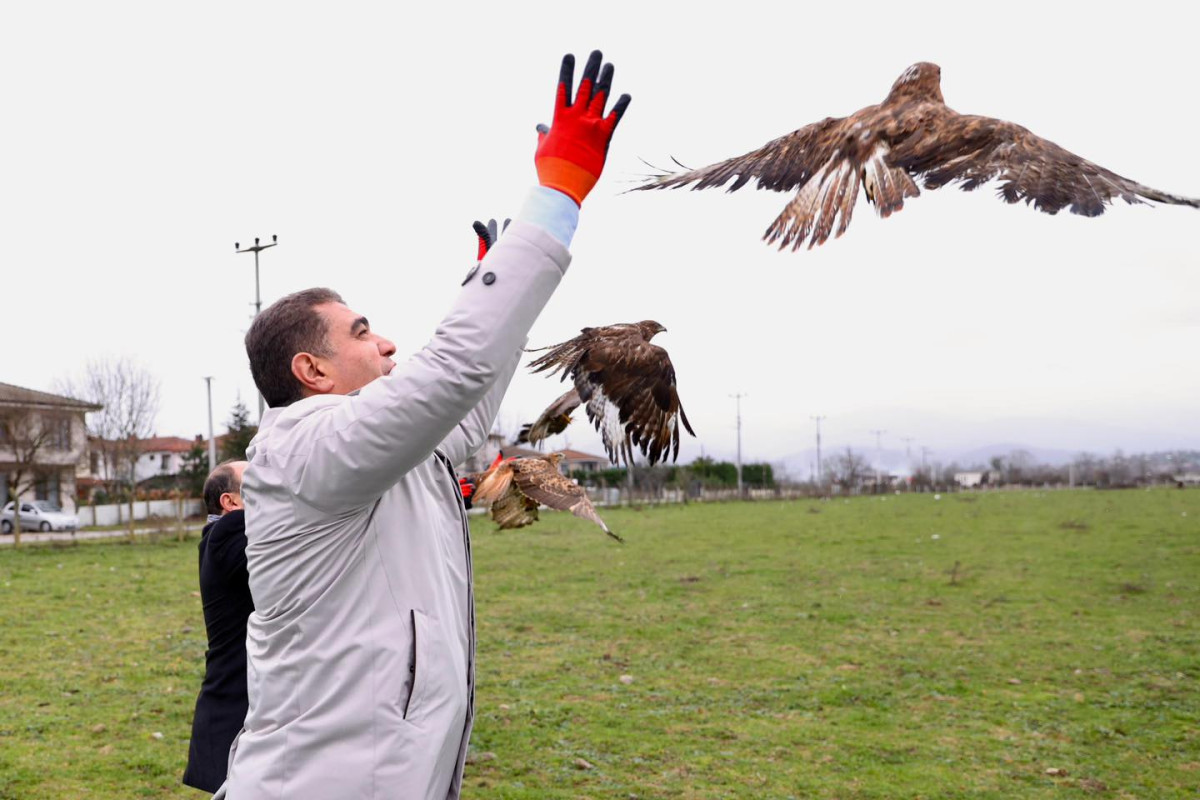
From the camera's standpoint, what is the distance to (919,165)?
6.60ft

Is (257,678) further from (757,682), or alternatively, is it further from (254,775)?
(757,682)

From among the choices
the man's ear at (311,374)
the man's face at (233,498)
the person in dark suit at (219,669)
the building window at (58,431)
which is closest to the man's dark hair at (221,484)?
the man's face at (233,498)

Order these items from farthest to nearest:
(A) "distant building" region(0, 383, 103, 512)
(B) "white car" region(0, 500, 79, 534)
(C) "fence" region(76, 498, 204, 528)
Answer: (C) "fence" region(76, 498, 204, 528)
(B) "white car" region(0, 500, 79, 534)
(A) "distant building" region(0, 383, 103, 512)

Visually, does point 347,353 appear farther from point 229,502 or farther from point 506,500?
point 229,502

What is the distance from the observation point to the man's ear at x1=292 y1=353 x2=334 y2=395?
2.02 metres

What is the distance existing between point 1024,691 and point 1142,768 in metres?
2.28

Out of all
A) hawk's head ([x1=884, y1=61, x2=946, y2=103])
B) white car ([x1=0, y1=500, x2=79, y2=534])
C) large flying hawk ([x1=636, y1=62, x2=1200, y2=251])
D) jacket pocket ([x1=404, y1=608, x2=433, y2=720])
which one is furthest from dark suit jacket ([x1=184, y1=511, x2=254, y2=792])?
white car ([x1=0, y1=500, x2=79, y2=534])

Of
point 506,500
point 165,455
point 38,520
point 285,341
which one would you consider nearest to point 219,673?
point 506,500

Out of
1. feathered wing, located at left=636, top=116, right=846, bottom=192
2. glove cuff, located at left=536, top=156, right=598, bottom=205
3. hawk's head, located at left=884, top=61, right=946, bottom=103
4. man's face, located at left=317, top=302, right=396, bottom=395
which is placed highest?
hawk's head, located at left=884, top=61, right=946, bottom=103

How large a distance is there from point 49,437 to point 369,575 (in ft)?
122

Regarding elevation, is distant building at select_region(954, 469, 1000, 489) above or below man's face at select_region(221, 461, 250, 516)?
below

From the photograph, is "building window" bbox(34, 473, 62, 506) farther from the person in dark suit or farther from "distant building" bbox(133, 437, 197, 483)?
the person in dark suit

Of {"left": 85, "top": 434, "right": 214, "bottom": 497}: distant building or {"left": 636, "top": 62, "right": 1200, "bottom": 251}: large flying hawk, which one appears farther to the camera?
{"left": 85, "top": 434, "right": 214, "bottom": 497}: distant building

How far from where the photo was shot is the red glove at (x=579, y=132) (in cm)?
171
